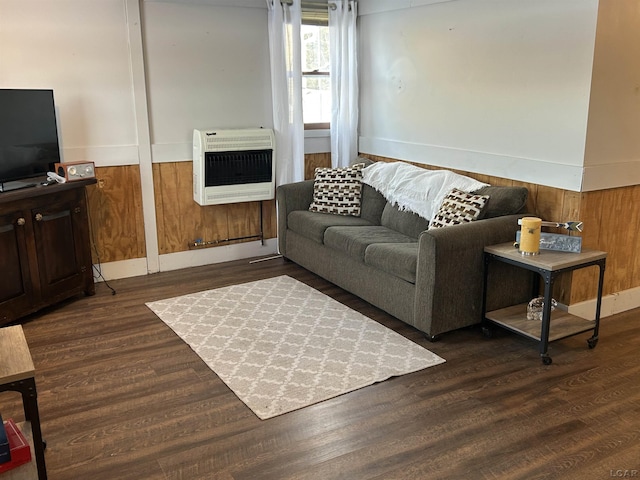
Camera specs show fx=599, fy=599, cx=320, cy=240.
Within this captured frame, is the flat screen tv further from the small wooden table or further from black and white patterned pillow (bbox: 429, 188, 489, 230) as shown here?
black and white patterned pillow (bbox: 429, 188, 489, 230)

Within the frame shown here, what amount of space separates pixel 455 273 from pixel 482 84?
1491mm

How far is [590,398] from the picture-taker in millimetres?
2912

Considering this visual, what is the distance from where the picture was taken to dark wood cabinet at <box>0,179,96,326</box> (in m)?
3.65

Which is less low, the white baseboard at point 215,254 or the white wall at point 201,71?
the white wall at point 201,71

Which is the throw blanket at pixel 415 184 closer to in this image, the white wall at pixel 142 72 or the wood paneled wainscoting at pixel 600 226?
the wood paneled wainscoting at pixel 600 226

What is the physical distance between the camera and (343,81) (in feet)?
17.5

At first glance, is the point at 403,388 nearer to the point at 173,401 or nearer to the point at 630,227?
the point at 173,401

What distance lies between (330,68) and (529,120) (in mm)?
2069

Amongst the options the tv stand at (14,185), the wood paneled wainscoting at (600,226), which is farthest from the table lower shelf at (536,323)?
the tv stand at (14,185)

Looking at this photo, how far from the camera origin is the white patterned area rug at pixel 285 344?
9.97 feet

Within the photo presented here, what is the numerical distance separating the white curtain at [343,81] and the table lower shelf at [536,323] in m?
2.33

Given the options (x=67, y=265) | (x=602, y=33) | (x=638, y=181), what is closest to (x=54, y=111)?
(x=67, y=265)

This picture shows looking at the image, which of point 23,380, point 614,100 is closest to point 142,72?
point 23,380

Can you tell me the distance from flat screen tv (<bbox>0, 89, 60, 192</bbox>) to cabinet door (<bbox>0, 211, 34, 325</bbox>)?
248 mm
